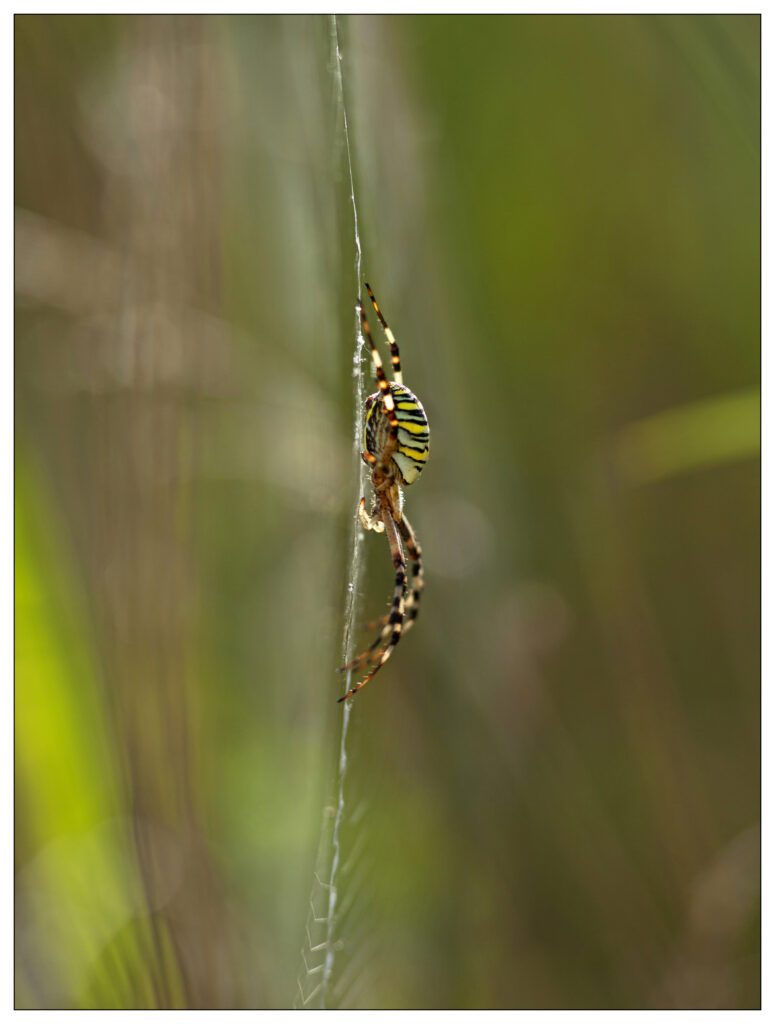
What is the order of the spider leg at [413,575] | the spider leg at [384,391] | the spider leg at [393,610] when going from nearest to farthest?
1. the spider leg at [384,391]
2. the spider leg at [393,610]
3. the spider leg at [413,575]

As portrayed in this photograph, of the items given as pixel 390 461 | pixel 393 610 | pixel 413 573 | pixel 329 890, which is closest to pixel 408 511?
pixel 413 573

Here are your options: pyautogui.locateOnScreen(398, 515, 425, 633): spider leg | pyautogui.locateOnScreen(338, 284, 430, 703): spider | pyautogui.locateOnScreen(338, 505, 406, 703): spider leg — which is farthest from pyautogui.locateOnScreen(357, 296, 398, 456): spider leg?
pyautogui.locateOnScreen(398, 515, 425, 633): spider leg

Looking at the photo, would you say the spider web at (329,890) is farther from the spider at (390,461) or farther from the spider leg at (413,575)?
the spider leg at (413,575)

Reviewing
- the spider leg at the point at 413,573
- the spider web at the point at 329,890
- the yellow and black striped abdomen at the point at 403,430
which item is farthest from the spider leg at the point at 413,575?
the spider web at the point at 329,890

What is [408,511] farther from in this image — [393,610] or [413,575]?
[393,610]

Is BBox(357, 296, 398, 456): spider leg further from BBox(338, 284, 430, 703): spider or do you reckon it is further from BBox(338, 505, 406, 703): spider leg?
BBox(338, 505, 406, 703): spider leg

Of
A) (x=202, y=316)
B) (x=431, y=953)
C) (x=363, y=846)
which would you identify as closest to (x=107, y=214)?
(x=202, y=316)

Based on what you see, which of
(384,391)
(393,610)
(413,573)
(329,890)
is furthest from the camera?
(413,573)
